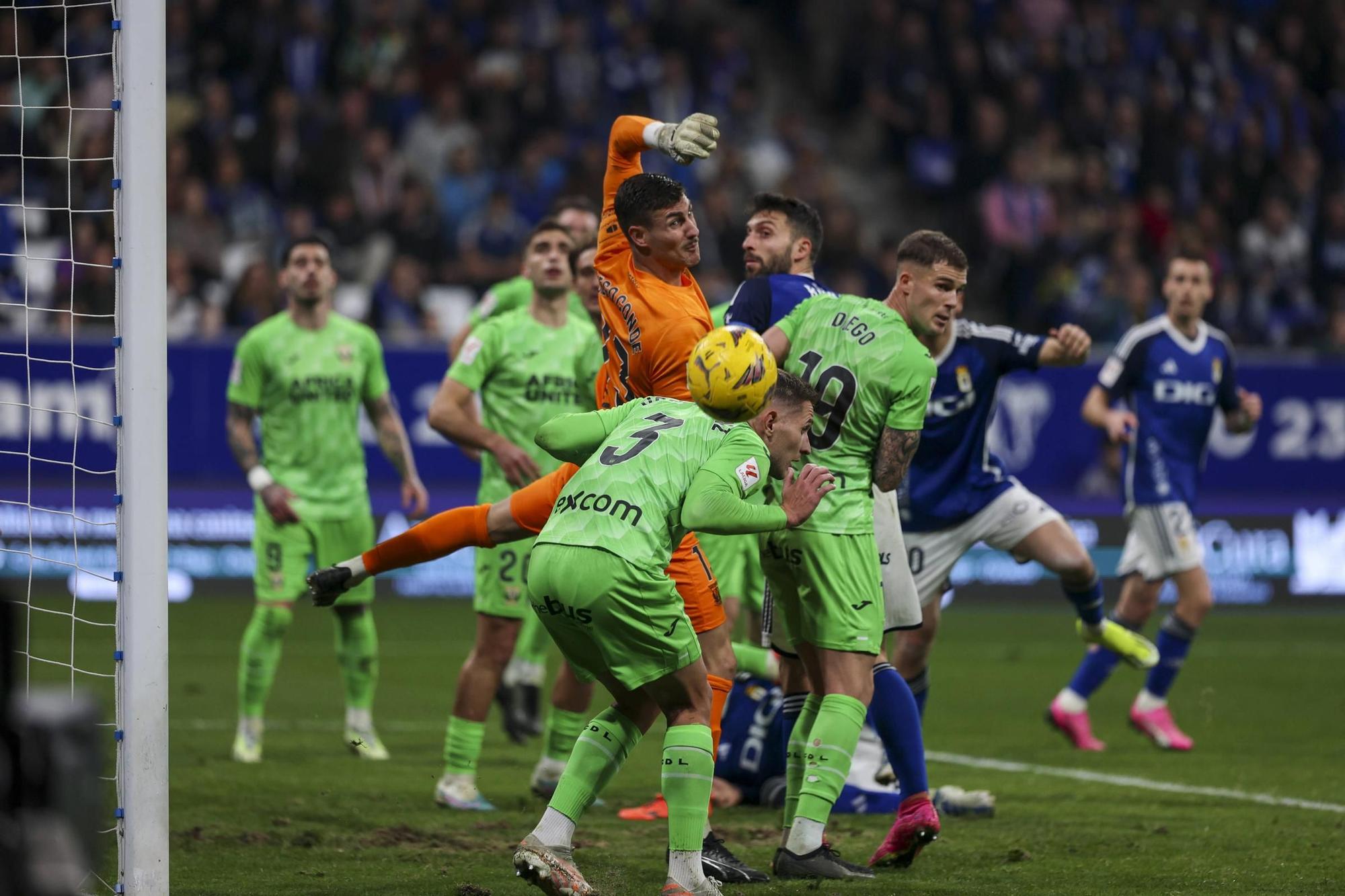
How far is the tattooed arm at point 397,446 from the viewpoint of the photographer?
9.55 m

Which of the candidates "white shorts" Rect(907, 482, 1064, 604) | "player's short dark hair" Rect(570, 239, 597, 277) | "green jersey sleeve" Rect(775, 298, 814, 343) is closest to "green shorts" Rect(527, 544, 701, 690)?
"green jersey sleeve" Rect(775, 298, 814, 343)

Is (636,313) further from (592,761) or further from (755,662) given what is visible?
(755,662)

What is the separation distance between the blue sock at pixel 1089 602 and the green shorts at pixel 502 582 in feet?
8.55

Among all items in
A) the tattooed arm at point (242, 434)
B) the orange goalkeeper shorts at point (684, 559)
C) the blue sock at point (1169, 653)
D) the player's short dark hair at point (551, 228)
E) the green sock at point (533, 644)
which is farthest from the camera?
the blue sock at point (1169, 653)

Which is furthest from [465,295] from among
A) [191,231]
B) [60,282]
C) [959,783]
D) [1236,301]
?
[959,783]

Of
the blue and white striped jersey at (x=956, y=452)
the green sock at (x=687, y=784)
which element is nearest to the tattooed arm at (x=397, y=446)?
the blue and white striped jersey at (x=956, y=452)

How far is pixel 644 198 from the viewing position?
6176 millimetres

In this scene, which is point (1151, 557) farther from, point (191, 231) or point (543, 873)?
point (191, 231)

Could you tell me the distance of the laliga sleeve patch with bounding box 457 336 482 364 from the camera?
8406 millimetres

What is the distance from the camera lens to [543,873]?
514 cm

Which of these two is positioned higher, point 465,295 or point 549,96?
point 549,96

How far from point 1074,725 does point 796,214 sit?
4106mm

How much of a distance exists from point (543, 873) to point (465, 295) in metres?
13.4

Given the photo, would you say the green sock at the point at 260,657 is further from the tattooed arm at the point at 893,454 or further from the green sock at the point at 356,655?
the tattooed arm at the point at 893,454
